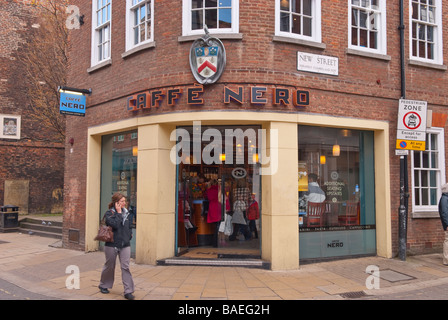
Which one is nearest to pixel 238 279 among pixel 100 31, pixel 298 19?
pixel 298 19

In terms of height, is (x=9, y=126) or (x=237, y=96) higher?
(x=9, y=126)

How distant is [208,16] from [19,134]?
1543 cm

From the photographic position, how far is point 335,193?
992cm

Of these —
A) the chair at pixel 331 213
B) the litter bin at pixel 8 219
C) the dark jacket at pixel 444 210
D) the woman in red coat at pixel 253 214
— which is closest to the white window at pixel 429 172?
the dark jacket at pixel 444 210

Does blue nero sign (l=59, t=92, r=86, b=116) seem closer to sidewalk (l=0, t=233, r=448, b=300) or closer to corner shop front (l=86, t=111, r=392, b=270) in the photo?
corner shop front (l=86, t=111, r=392, b=270)

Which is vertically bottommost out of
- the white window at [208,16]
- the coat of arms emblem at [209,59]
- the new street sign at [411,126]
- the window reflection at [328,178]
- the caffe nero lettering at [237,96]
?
the window reflection at [328,178]

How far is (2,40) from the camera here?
2006cm

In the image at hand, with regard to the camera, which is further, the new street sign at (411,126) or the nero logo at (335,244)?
the new street sign at (411,126)

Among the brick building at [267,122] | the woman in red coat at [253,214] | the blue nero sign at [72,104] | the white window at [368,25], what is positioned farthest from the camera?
the blue nero sign at [72,104]

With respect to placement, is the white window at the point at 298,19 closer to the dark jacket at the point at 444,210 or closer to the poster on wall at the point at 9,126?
the dark jacket at the point at 444,210

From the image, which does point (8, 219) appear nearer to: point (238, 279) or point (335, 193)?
point (238, 279)

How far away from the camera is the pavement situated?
680cm

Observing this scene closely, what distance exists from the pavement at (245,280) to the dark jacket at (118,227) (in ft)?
3.02

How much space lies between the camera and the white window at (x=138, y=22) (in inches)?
388
